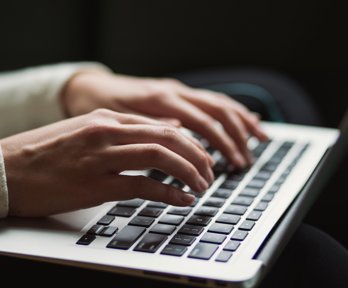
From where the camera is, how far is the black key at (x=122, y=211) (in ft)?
2.11

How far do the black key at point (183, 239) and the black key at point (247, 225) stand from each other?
5 centimetres

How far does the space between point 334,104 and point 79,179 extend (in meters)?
1.04

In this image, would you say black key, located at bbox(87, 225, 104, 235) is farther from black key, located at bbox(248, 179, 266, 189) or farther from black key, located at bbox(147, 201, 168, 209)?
black key, located at bbox(248, 179, 266, 189)

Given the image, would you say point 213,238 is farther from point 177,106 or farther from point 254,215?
point 177,106

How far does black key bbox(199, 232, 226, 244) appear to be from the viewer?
577 mm

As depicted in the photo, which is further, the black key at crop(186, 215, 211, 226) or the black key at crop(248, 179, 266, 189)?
the black key at crop(248, 179, 266, 189)

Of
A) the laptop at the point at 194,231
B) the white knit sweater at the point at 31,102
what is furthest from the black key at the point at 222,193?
the white knit sweater at the point at 31,102

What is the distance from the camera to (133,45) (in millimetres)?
1579

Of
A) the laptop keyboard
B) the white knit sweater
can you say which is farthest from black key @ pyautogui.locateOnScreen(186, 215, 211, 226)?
the white knit sweater

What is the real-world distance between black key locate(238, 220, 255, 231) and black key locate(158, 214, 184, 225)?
0.06m

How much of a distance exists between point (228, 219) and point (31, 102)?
1.54ft

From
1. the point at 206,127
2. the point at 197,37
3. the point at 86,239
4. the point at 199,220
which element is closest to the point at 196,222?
the point at 199,220

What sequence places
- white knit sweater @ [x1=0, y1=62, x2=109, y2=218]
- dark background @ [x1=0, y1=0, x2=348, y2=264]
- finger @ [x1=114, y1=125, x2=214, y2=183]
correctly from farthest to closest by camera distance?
1. dark background @ [x1=0, y1=0, x2=348, y2=264]
2. white knit sweater @ [x1=0, y1=62, x2=109, y2=218]
3. finger @ [x1=114, y1=125, x2=214, y2=183]

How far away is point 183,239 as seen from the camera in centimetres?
58
